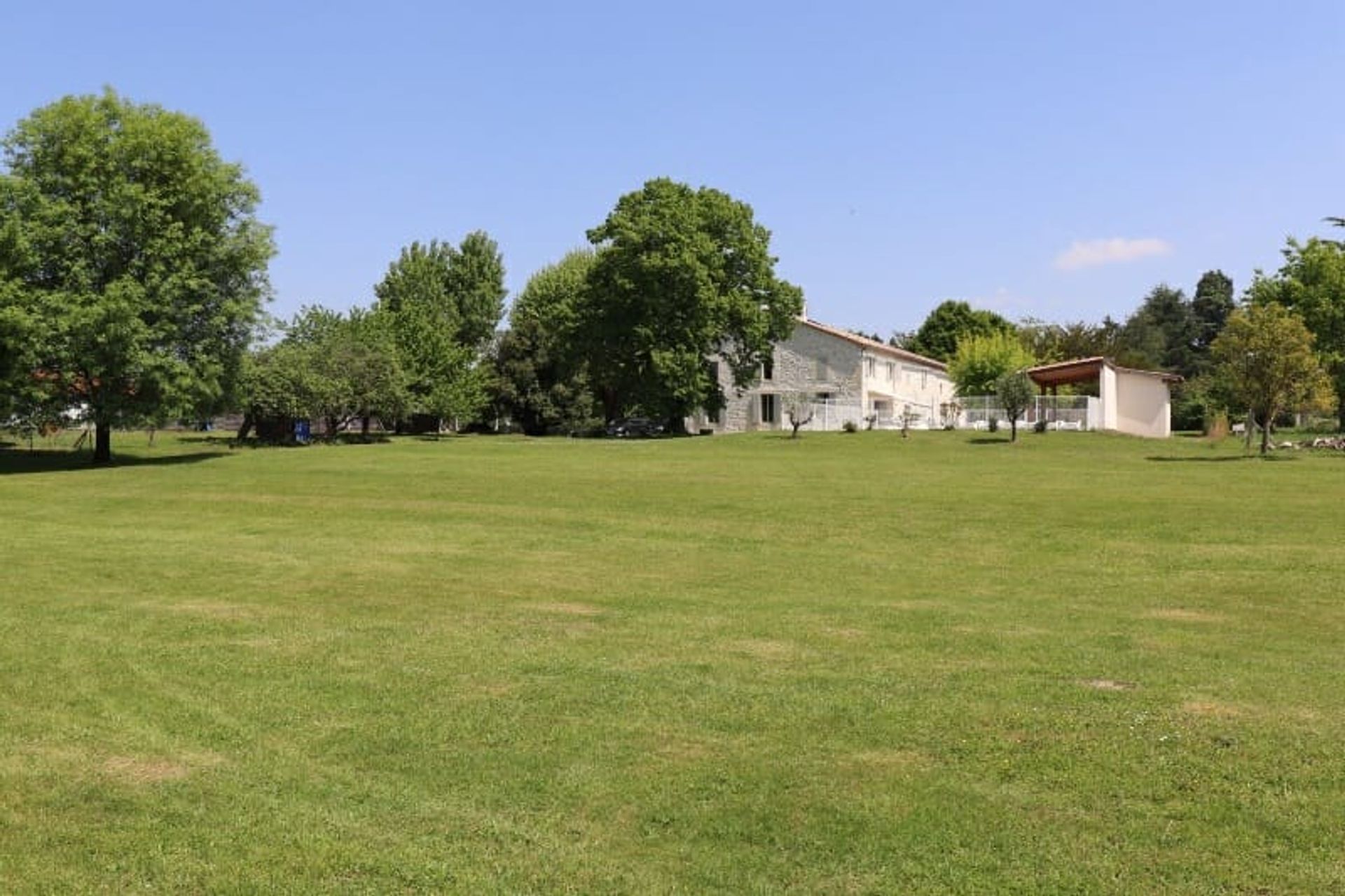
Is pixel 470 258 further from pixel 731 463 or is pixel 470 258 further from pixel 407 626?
pixel 407 626

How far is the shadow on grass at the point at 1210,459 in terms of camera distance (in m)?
36.9

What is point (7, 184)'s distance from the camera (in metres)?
42.6

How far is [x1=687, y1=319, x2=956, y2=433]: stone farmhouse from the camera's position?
230 ft

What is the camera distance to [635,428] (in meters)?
72.2

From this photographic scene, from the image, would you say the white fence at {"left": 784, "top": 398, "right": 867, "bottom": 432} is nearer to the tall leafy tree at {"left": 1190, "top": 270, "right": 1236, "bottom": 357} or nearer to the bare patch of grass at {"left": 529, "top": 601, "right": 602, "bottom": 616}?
the bare patch of grass at {"left": 529, "top": 601, "right": 602, "bottom": 616}

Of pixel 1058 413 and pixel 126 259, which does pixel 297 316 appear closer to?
pixel 126 259

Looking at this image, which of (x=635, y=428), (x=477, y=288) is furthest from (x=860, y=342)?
(x=477, y=288)

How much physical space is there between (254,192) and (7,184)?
9713 millimetres

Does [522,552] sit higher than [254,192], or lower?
lower

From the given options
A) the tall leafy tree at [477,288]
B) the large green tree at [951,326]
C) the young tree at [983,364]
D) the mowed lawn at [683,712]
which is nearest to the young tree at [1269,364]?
the young tree at [983,364]

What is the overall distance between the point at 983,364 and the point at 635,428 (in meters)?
23.2

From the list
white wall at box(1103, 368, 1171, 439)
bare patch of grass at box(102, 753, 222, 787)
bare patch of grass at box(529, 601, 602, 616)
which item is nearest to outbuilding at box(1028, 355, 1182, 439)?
white wall at box(1103, 368, 1171, 439)

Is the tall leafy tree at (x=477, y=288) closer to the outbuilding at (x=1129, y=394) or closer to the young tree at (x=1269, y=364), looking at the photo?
the outbuilding at (x=1129, y=394)

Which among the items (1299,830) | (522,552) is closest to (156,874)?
(1299,830)
